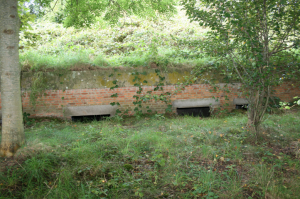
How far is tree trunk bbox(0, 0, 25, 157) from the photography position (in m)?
3.49

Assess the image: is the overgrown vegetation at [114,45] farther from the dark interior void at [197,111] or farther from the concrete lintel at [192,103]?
the dark interior void at [197,111]

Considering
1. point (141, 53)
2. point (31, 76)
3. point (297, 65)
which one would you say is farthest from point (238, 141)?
point (31, 76)

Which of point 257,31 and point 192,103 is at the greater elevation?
point 257,31

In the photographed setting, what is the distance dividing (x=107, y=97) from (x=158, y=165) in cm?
378

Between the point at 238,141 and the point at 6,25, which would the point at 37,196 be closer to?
the point at 6,25

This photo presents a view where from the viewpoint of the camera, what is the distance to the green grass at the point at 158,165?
9.09ft

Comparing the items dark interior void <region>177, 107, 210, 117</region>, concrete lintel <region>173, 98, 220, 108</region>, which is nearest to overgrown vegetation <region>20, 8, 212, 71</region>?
concrete lintel <region>173, 98, 220, 108</region>

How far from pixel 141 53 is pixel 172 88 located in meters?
1.75

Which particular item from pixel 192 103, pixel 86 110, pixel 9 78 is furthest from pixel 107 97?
pixel 9 78

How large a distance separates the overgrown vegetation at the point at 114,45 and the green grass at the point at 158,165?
2.24 m

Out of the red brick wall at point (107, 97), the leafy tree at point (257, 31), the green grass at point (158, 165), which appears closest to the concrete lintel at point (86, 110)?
the red brick wall at point (107, 97)

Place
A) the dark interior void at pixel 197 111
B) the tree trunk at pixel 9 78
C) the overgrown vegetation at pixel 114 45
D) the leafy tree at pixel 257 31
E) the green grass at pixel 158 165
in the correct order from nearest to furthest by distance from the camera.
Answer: the green grass at pixel 158 165 < the tree trunk at pixel 9 78 < the leafy tree at pixel 257 31 < the overgrown vegetation at pixel 114 45 < the dark interior void at pixel 197 111

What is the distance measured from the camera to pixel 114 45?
34.8 feet

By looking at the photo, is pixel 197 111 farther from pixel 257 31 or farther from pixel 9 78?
pixel 9 78
